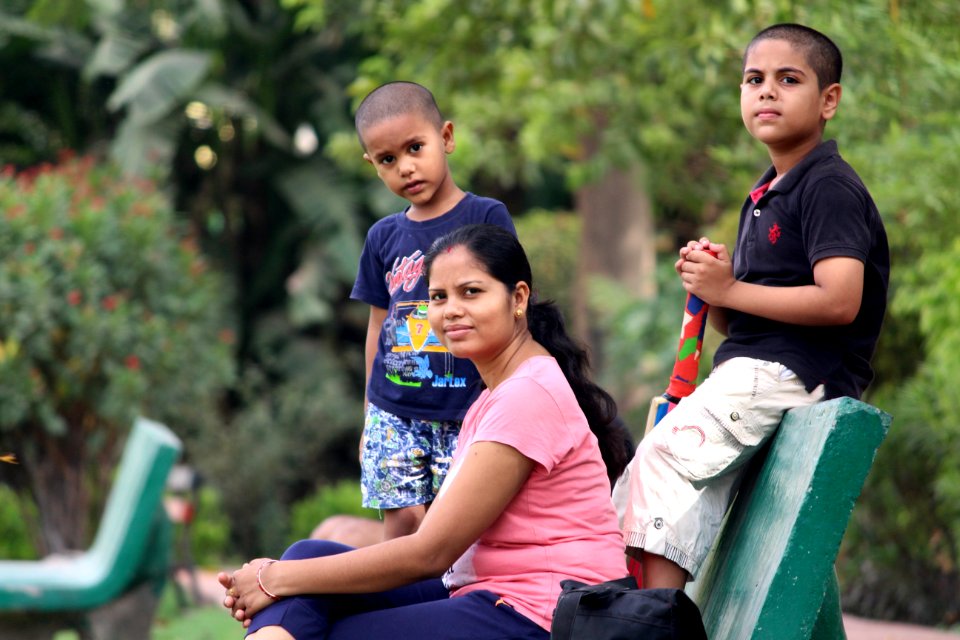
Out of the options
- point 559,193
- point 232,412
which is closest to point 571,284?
point 559,193

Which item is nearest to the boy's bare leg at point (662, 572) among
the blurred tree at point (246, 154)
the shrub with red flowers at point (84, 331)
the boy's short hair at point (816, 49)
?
the boy's short hair at point (816, 49)

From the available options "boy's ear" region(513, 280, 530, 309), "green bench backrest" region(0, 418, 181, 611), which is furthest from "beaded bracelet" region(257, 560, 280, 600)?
"green bench backrest" region(0, 418, 181, 611)

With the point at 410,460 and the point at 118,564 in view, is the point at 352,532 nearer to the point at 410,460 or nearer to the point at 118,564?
the point at 410,460

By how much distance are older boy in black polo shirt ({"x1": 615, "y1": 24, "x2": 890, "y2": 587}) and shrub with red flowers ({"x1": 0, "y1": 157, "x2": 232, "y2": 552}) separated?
7.38 m

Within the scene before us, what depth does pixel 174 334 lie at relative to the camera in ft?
34.0

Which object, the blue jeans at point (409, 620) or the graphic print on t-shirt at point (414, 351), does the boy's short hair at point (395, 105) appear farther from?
the blue jeans at point (409, 620)

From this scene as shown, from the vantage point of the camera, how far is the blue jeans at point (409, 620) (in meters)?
2.51

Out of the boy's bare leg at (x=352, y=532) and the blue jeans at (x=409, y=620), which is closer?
the blue jeans at (x=409, y=620)

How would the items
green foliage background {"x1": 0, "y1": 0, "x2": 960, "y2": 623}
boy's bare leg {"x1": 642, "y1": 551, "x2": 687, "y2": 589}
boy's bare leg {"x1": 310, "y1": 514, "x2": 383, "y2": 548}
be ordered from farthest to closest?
green foliage background {"x1": 0, "y1": 0, "x2": 960, "y2": 623} < boy's bare leg {"x1": 310, "y1": 514, "x2": 383, "y2": 548} < boy's bare leg {"x1": 642, "y1": 551, "x2": 687, "y2": 589}

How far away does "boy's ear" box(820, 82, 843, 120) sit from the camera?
2803 millimetres

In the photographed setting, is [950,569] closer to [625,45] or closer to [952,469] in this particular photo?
[952,469]

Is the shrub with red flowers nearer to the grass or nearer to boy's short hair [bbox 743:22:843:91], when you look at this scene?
the grass

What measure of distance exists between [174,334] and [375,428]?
7.23 metres

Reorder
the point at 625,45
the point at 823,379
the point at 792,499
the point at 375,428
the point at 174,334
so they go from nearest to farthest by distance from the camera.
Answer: the point at 792,499
the point at 823,379
the point at 375,428
the point at 625,45
the point at 174,334
